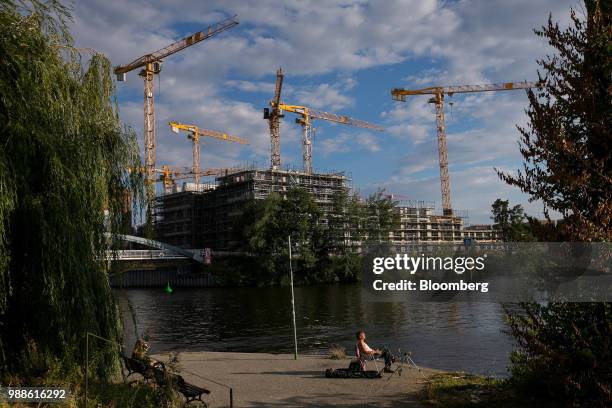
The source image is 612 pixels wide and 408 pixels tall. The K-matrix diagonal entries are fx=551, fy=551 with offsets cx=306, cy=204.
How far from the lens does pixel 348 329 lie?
32.0 metres

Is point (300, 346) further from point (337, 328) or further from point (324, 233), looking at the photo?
point (324, 233)

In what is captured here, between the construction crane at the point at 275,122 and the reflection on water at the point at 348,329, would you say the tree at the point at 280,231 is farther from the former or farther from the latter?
the construction crane at the point at 275,122

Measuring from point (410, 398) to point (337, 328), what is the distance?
21417 millimetres

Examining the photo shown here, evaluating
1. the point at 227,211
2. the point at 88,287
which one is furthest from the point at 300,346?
the point at 227,211

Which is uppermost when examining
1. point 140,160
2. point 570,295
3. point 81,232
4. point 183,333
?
point 140,160

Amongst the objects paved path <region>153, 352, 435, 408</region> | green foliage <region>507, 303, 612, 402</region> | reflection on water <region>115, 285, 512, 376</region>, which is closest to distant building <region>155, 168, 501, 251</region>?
reflection on water <region>115, 285, 512, 376</region>

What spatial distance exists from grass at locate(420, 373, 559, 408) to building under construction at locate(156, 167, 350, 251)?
353 feet

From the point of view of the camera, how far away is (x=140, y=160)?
41.8ft

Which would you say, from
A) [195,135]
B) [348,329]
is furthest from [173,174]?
[348,329]

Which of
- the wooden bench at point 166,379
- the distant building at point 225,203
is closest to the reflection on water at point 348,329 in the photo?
the wooden bench at point 166,379

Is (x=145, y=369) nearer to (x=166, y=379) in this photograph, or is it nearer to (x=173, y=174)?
(x=166, y=379)

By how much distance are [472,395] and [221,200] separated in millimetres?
122917

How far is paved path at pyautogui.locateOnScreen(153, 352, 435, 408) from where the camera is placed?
1115 cm

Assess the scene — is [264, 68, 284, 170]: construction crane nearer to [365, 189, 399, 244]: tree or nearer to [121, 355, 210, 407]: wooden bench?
[365, 189, 399, 244]: tree
